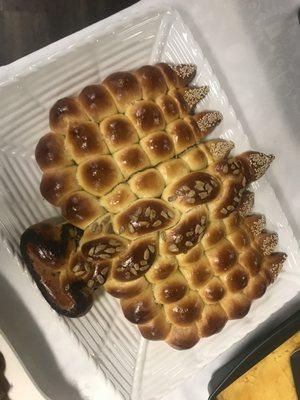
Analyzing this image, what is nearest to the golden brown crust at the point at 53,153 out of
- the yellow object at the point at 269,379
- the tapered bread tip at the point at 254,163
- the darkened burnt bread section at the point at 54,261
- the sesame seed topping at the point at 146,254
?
the darkened burnt bread section at the point at 54,261

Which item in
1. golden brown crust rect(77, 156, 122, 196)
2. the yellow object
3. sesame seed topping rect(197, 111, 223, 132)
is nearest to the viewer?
golden brown crust rect(77, 156, 122, 196)

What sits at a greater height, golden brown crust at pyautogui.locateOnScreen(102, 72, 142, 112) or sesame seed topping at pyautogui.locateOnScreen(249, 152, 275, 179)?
golden brown crust at pyautogui.locateOnScreen(102, 72, 142, 112)

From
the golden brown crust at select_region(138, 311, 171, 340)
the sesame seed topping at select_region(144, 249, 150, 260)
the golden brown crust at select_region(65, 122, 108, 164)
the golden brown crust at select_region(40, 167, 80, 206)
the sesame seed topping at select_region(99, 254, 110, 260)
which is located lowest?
the golden brown crust at select_region(138, 311, 171, 340)

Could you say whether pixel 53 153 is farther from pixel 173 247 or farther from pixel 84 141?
pixel 173 247

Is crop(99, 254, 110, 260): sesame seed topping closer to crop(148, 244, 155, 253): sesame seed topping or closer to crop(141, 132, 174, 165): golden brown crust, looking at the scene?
crop(148, 244, 155, 253): sesame seed topping

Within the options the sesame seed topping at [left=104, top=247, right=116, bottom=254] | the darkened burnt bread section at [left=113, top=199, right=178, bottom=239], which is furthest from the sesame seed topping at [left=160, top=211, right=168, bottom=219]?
the sesame seed topping at [left=104, top=247, right=116, bottom=254]

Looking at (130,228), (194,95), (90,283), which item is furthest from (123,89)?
(90,283)

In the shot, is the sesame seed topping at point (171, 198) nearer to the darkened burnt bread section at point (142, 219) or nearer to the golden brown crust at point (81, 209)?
the darkened burnt bread section at point (142, 219)
